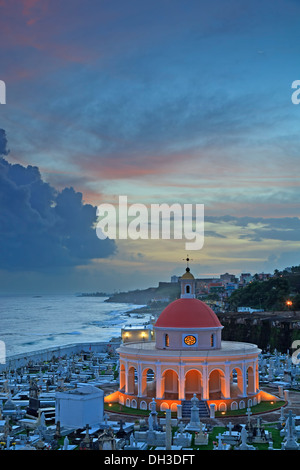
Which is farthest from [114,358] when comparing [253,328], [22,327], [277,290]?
[22,327]

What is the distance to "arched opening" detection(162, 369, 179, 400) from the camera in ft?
109

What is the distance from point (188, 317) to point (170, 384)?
3.80 meters

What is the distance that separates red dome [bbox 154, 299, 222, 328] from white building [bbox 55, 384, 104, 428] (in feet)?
21.9

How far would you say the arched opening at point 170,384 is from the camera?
33.2m

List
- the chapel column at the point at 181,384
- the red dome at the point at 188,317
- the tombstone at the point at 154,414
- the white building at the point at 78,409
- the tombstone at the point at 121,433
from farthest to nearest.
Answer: the red dome at the point at 188,317
the chapel column at the point at 181,384
the white building at the point at 78,409
the tombstone at the point at 154,414
the tombstone at the point at 121,433

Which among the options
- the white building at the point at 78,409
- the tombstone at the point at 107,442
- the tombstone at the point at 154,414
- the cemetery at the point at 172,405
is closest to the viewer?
the tombstone at the point at 107,442

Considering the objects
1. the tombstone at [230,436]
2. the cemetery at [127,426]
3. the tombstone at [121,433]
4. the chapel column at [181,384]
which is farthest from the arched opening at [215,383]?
the tombstone at [121,433]

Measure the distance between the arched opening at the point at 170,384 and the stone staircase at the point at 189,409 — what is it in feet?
4.49

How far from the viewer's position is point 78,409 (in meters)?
28.7

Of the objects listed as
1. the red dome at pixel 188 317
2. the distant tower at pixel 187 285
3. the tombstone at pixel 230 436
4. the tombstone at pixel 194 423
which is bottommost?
the tombstone at pixel 230 436

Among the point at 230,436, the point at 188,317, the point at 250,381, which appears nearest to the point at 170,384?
the point at 188,317

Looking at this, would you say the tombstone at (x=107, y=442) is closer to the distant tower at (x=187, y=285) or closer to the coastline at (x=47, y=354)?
the distant tower at (x=187, y=285)
